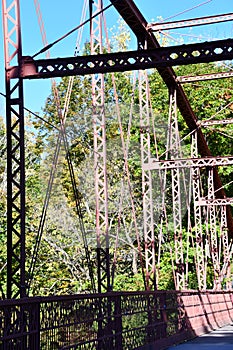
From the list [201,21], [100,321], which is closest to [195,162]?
[201,21]

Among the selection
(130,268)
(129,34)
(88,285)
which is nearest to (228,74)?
(88,285)

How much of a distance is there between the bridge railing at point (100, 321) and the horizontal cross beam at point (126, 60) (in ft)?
14.1

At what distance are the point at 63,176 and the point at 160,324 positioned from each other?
24.3 meters

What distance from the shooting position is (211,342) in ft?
53.8

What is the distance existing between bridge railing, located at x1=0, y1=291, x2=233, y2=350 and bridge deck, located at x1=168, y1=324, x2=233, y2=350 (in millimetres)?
286

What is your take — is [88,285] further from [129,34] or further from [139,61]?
[139,61]

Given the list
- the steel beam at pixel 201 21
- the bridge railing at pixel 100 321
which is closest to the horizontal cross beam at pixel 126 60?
the bridge railing at pixel 100 321

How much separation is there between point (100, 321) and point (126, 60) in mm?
5370

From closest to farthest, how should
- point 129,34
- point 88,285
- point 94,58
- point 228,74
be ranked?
point 94,58, point 228,74, point 88,285, point 129,34

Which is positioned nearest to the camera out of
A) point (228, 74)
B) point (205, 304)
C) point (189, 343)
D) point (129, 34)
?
point (189, 343)

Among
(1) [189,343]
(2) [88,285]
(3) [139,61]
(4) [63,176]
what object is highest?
(4) [63,176]

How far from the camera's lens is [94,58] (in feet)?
48.3

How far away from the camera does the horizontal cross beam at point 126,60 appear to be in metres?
14.3

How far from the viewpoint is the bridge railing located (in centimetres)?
857
